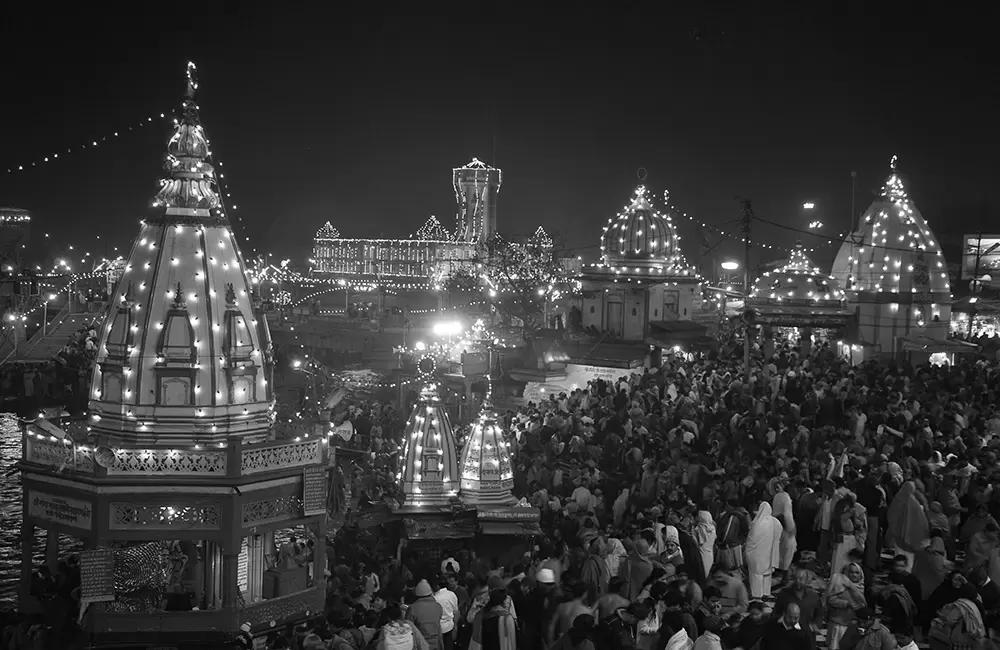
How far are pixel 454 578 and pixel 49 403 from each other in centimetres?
2259

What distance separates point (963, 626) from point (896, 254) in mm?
32156

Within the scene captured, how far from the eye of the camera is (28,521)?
1302 centimetres

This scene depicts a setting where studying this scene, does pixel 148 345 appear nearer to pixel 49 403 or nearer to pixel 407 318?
pixel 49 403

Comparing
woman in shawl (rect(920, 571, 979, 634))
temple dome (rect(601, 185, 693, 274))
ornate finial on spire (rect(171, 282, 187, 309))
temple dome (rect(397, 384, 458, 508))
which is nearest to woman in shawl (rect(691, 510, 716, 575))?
woman in shawl (rect(920, 571, 979, 634))

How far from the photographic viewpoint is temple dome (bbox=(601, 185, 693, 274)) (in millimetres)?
44031

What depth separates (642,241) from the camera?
4409 cm

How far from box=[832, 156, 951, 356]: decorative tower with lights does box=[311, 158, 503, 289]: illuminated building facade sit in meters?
38.3

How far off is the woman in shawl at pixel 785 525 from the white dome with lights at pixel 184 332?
6266mm

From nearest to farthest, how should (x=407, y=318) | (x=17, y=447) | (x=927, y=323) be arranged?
1. (x=17, y=447)
2. (x=927, y=323)
3. (x=407, y=318)

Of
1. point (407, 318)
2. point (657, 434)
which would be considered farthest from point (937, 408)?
point (407, 318)

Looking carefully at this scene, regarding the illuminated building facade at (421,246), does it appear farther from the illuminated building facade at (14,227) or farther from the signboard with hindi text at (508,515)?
the signboard with hindi text at (508,515)

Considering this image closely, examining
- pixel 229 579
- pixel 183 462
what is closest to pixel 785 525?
pixel 229 579

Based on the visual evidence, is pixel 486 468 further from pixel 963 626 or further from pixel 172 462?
pixel 963 626

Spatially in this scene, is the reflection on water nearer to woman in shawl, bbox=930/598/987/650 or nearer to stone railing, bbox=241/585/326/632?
stone railing, bbox=241/585/326/632
